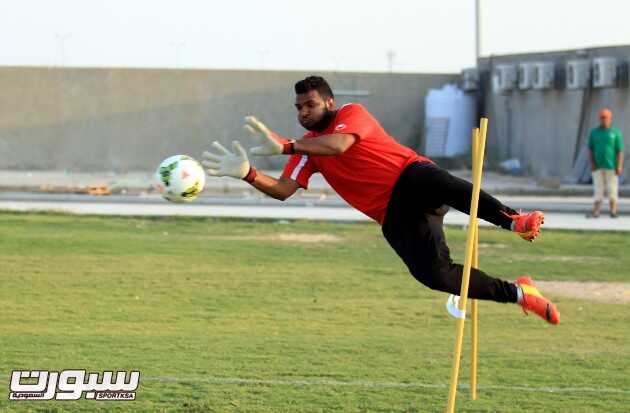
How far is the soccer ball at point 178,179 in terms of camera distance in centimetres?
923

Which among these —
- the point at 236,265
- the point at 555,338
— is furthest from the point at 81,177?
the point at 555,338

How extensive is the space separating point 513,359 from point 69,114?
30.7 m

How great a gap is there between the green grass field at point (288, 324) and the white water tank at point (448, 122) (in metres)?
17.3

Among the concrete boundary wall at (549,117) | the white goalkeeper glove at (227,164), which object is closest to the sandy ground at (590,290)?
the white goalkeeper glove at (227,164)

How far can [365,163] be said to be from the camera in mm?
9805

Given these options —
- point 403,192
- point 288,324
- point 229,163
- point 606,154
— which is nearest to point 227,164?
point 229,163

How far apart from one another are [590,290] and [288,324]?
468cm

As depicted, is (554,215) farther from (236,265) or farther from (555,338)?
(555,338)

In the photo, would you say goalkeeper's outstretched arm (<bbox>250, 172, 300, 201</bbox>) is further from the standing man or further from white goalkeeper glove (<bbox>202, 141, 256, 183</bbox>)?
white goalkeeper glove (<bbox>202, 141, 256, 183</bbox>)

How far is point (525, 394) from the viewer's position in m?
10.8

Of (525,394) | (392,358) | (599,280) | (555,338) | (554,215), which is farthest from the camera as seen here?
(554,215)

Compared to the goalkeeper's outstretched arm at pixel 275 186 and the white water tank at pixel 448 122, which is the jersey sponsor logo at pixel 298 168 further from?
the white water tank at pixel 448 122

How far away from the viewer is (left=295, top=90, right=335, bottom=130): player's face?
31.6ft

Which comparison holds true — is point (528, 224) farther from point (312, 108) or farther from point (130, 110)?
point (130, 110)
